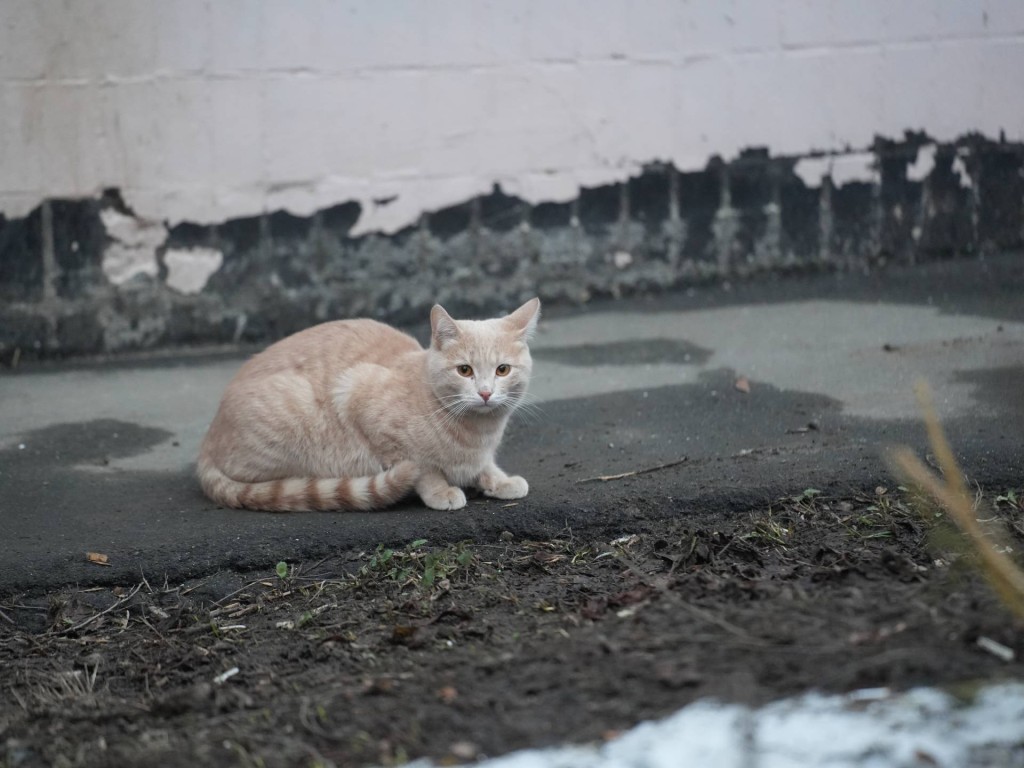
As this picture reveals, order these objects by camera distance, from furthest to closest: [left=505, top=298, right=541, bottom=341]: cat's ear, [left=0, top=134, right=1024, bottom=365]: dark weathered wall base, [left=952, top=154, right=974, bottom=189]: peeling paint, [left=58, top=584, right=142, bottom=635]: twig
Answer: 1. [left=952, top=154, right=974, bottom=189]: peeling paint
2. [left=0, top=134, right=1024, bottom=365]: dark weathered wall base
3. [left=505, top=298, right=541, bottom=341]: cat's ear
4. [left=58, top=584, right=142, bottom=635]: twig

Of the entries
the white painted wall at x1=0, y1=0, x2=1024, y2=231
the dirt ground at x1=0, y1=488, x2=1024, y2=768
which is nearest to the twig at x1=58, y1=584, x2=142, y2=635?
the dirt ground at x1=0, y1=488, x2=1024, y2=768

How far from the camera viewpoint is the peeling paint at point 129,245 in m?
6.86

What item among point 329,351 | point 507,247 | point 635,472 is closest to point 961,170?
point 507,247

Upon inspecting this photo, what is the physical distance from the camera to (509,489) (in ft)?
15.3

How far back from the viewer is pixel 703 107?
7.77 m

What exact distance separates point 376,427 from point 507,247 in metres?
3.07

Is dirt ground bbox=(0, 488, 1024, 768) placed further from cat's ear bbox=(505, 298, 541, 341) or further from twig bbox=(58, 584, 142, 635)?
cat's ear bbox=(505, 298, 541, 341)

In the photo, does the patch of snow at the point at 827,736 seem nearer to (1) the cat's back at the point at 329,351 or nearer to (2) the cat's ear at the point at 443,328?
(2) the cat's ear at the point at 443,328

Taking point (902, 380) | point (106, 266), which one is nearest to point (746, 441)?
point (902, 380)

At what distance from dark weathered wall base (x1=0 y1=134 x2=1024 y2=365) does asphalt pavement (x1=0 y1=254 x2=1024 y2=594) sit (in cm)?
19

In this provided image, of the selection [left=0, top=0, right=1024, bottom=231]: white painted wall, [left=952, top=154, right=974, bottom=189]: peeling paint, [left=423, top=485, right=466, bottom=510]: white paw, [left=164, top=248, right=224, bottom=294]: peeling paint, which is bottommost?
[left=423, top=485, right=466, bottom=510]: white paw

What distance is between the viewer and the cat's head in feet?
15.1

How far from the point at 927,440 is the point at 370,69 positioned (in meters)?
3.85

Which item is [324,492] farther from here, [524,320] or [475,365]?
[524,320]
